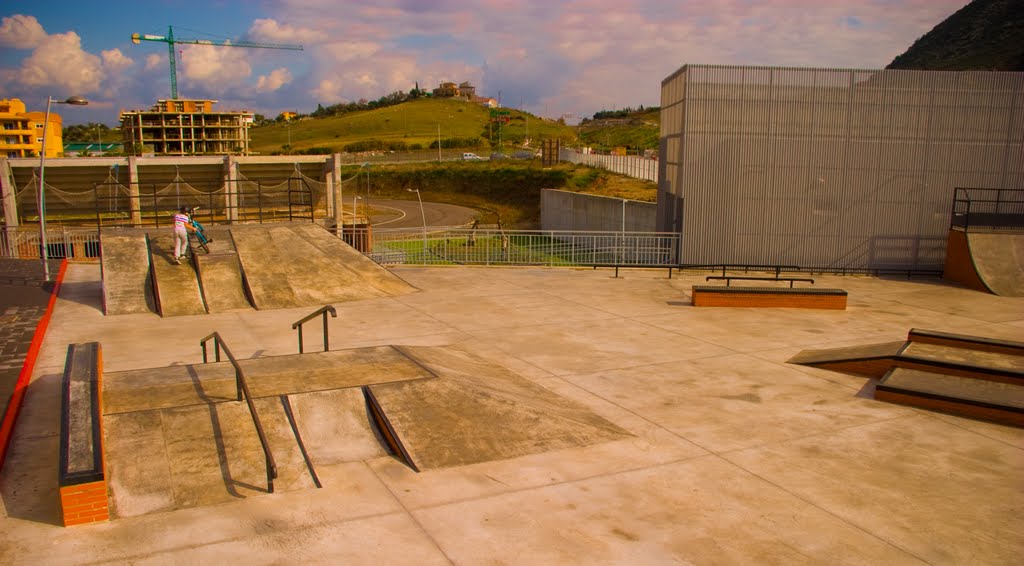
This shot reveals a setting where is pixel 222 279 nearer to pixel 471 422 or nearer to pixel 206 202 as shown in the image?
pixel 471 422

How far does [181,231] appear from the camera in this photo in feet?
57.9

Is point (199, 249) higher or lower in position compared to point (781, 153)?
lower

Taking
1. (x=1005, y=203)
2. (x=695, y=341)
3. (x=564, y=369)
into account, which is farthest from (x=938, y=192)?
(x=564, y=369)

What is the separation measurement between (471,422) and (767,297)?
11.0 meters

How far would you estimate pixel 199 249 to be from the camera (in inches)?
734

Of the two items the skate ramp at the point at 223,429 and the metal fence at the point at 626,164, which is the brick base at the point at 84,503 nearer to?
the skate ramp at the point at 223,429

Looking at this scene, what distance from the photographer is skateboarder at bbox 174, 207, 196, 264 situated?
17469mm

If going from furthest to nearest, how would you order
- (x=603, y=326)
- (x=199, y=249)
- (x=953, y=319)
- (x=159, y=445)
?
(x=199, y=249), (x=953, y=319), (x=603, y=326), (x=159, y=445)

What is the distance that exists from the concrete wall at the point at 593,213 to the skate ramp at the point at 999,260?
13280 mm

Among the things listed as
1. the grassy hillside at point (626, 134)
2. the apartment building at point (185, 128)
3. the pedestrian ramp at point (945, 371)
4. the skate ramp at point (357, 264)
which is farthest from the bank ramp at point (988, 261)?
the apartment building at point (185, 128)

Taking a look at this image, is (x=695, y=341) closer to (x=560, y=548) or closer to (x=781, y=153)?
(x=560, y=548)

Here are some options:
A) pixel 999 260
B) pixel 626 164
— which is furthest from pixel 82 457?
pixel 626 164

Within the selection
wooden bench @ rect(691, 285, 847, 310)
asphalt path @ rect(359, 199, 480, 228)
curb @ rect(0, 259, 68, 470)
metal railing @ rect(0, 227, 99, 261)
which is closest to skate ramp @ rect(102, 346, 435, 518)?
curb @ rect(0, 259, 68, 470)

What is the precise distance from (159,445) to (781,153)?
19695 millimetres
